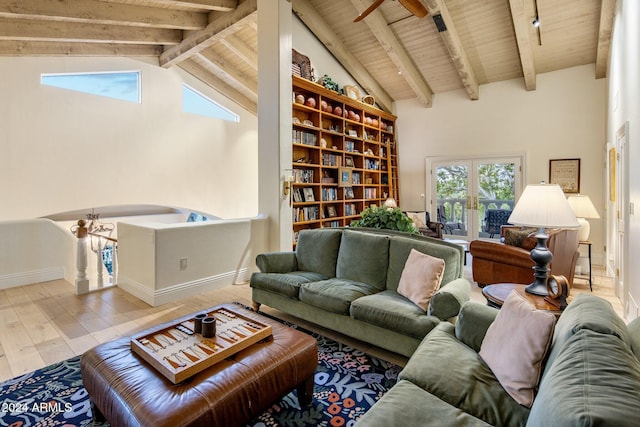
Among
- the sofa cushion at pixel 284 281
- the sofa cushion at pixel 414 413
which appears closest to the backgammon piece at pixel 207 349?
the sofa cushion at pixel 414 413

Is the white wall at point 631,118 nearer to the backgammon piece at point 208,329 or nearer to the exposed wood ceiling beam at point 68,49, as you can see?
the backgammon piece at point 208,329

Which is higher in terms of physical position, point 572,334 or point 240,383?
point 572,334

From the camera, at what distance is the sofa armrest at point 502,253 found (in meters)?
3.77

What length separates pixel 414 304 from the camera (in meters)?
2.44

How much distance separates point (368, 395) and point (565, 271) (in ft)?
10.7

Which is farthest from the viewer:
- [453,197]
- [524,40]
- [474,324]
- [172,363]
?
[453,197]

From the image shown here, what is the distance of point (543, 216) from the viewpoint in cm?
221

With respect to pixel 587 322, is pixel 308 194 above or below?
above

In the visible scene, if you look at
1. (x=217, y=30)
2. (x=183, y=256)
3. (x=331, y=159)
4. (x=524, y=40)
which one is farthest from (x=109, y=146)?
(x=524, y=40)

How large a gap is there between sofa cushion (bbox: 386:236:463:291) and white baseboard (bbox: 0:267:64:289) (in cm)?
443

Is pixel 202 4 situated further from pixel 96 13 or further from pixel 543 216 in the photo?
pixel 543 216

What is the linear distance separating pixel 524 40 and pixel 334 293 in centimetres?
498

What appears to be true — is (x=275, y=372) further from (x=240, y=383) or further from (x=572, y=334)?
(x=572, y=334)

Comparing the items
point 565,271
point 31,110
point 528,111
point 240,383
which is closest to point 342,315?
point 240,383
